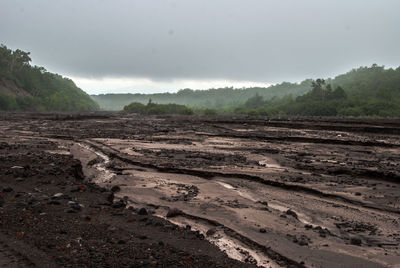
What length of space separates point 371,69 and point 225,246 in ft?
475

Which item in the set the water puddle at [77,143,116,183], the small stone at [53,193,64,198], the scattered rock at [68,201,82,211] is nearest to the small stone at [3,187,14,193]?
the small stone at [53,193,64,198]

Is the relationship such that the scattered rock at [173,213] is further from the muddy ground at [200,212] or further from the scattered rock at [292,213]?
the scattered rock at [292,213]

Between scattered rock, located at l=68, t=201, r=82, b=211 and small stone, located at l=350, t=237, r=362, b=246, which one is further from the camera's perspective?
scattered rock, located at l=68, t=201, r=82, b=211

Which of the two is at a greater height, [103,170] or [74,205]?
[74,205]

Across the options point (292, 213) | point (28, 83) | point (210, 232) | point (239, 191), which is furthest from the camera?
point (28, 83)

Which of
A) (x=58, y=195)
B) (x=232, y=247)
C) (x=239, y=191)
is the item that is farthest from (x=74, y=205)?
(x=239, y=191)

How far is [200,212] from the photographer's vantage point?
7.14 metres

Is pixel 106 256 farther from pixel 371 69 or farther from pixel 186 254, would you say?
pixel 371 69

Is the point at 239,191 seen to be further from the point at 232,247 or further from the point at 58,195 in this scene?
the point at 58,195

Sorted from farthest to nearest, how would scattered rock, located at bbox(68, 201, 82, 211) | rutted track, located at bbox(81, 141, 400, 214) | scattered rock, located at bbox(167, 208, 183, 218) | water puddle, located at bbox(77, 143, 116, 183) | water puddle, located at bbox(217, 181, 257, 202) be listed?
water puddle, located at bbox(77, 143, 116, 183) < water puddle, located at bbox(217, 181, 257, 202) < rutted track, located at bbox(81, 141, 400, 214) < scattered rock, located at bbox(167, 208, 183, 218) < scattered rock, located at bbox(68, 201, 82, 211)

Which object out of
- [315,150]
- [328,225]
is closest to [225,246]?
[328,225]

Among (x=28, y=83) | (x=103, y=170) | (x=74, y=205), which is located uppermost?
(x=28, y=83)

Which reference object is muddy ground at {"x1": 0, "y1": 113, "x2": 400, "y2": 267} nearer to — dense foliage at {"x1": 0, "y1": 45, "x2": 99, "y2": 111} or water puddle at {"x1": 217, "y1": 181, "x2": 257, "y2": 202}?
water puddle at {"x1": 217, "y1": 181, "x2": 257, "y2": 202}

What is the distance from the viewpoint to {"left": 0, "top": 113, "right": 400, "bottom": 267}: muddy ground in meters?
4.75
